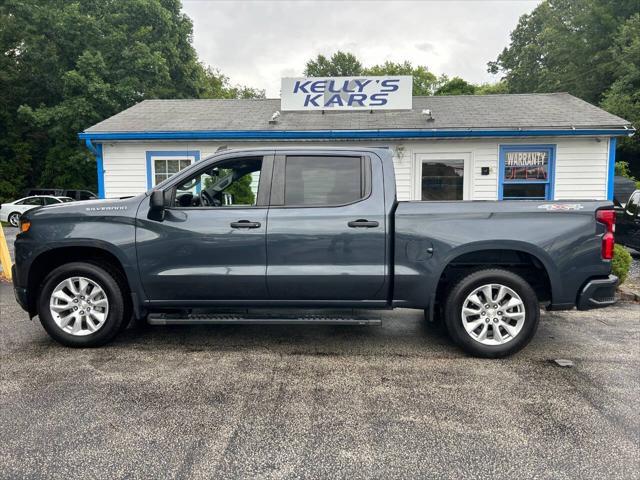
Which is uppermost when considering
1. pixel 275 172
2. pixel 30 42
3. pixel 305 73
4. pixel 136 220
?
pixel 305 73

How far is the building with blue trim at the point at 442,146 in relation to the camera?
11086 mm

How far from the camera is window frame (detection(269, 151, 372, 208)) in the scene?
177 inches

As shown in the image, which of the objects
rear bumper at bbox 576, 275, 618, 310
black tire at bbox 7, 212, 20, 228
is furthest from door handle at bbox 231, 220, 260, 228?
black tire at bbox 7, 212, 20, 228

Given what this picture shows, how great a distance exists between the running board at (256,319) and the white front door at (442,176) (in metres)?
7.57

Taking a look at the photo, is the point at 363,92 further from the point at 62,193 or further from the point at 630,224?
the point at 62,193

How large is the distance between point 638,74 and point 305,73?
33790 millimetres

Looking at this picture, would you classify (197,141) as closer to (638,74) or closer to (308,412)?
(308,412)

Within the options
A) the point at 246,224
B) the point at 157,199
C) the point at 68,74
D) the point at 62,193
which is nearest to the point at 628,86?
the point at 246,224

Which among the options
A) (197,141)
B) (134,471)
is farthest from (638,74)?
(134,471)

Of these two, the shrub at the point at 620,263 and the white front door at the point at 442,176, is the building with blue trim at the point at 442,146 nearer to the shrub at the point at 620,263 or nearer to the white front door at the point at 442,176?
the white front door at the point at 442,176

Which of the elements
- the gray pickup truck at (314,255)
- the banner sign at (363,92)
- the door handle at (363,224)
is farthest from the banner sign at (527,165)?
the door handle at (363,224)

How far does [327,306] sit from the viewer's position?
14.8 ft

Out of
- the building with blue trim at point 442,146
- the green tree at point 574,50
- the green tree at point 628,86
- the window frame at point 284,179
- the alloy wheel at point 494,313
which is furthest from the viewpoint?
the green tree at point 574,50

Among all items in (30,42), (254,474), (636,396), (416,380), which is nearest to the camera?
(254,474)
